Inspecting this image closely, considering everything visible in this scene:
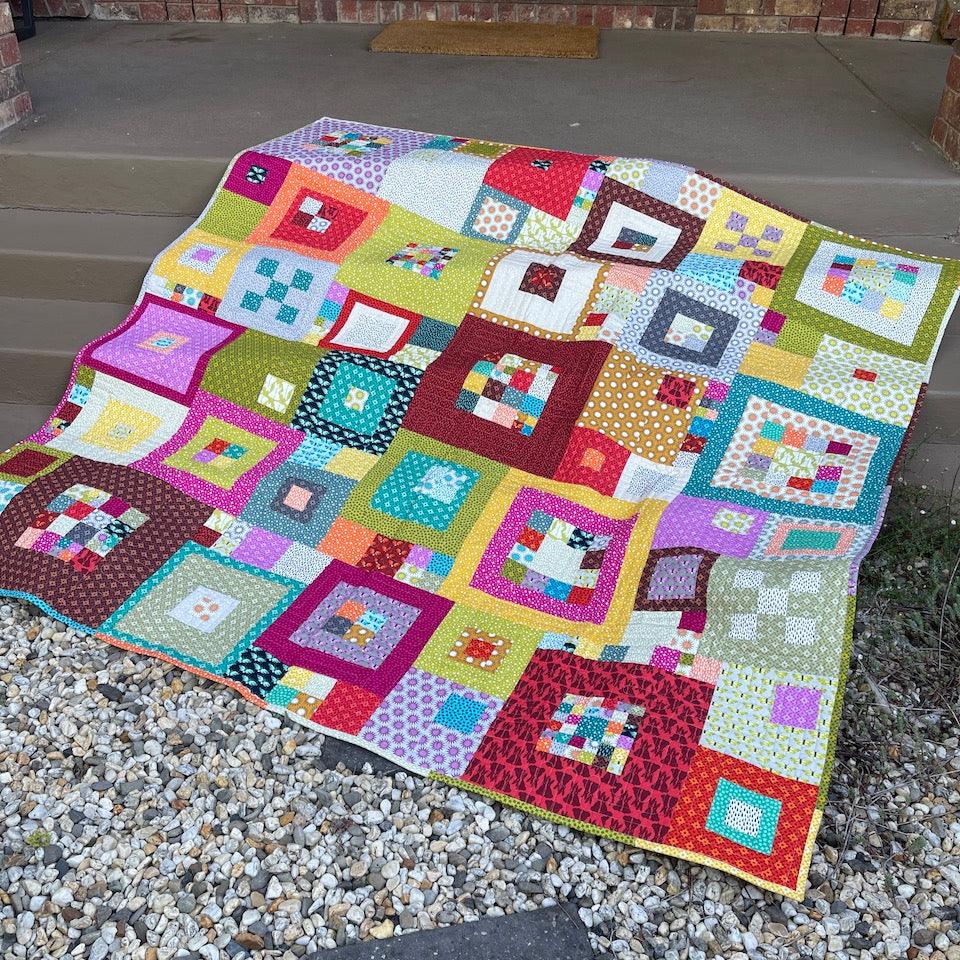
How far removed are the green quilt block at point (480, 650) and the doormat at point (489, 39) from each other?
2882 millimetres

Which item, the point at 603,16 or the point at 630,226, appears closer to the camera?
the point at 630,226

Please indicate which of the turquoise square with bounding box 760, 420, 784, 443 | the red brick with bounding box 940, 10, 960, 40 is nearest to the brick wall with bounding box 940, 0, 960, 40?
the red brick with bounding box 940, 10, 960, 40

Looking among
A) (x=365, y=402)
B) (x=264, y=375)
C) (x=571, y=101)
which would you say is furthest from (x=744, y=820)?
(x=571, y=101)

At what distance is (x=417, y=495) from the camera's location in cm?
254

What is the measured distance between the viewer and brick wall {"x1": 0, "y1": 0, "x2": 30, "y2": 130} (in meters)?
3.29

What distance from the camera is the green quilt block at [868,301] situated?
8.78ft

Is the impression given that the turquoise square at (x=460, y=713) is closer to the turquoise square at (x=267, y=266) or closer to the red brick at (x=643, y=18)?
the turquoise square at (x=267, y=266)

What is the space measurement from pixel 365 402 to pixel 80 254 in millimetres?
1041

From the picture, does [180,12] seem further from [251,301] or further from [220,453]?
[220,453]

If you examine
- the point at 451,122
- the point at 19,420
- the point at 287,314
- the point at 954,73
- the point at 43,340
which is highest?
the point at 954,73

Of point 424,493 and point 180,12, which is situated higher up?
point 180,12

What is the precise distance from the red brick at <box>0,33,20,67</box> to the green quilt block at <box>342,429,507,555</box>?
1900 mm

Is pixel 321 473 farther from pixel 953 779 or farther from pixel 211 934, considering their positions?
pixel 953 779

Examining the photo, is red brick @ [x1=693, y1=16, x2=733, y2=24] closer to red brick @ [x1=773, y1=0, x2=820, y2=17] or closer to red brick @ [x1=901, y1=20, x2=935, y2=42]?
red brick @ [x1=773, y1=0, x2=820, y2=17]
